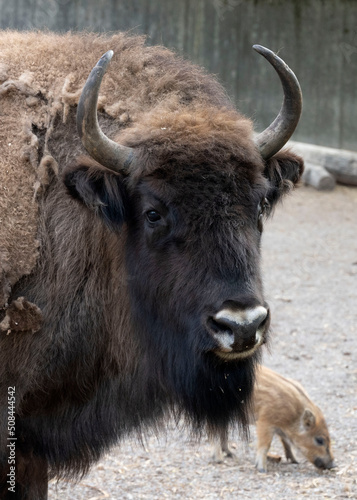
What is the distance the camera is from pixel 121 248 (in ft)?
13.4

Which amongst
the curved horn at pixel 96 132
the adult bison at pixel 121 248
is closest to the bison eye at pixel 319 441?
the adult bison at pixel 121 248

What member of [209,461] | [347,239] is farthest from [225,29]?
[209,461]

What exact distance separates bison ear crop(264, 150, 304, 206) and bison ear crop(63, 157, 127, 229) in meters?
0.90

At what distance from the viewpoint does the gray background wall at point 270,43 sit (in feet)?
52.5

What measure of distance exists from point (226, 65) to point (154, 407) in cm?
1326

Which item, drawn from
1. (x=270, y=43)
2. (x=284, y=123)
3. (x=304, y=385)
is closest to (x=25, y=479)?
(x=284, y=123)

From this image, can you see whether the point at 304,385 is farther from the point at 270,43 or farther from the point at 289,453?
the point at 270,43

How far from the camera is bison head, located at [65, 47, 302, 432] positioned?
366cm

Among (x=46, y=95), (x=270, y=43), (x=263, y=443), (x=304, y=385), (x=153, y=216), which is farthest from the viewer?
(x=270, y=43)

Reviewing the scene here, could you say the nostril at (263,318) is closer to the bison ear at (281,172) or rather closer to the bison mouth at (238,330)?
the bison mouth at (238,330)

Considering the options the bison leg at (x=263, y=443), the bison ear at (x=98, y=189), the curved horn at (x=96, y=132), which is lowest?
the bison leg at (x=263, y=443)

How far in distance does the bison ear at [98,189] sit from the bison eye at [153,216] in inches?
6.1

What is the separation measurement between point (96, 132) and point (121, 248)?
0.69 metres

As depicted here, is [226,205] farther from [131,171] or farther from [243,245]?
[131,171]
